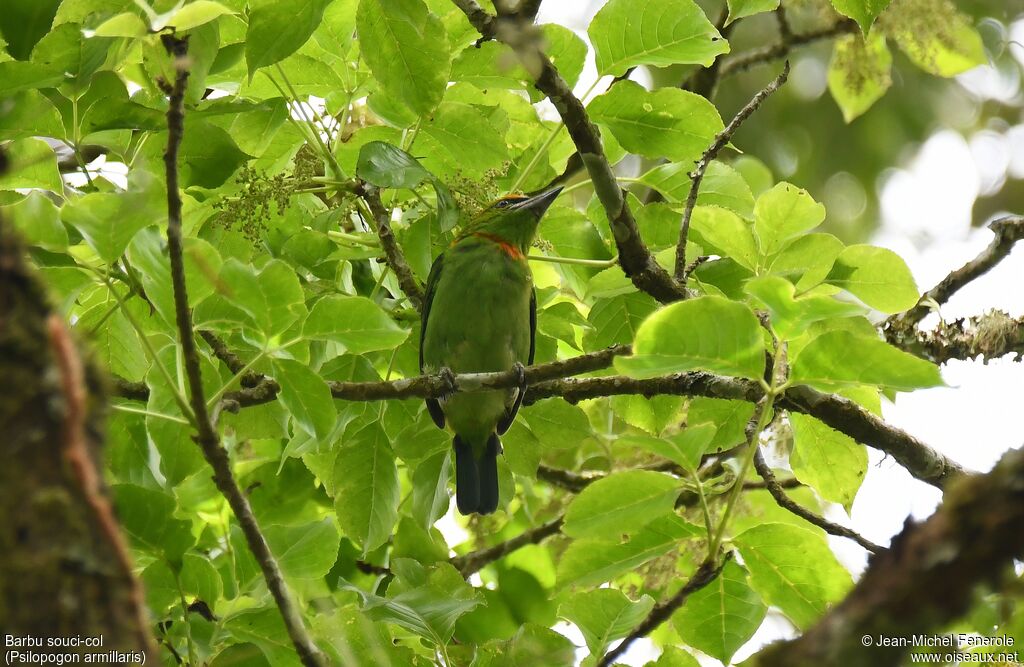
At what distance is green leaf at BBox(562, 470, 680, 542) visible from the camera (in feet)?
6.86

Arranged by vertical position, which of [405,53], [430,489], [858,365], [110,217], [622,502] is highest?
[405,53]

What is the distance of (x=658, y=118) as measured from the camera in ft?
10.1

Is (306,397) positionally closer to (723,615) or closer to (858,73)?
(723,615)

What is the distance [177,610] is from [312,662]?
1.14 m

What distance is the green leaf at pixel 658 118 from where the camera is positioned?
3.05m

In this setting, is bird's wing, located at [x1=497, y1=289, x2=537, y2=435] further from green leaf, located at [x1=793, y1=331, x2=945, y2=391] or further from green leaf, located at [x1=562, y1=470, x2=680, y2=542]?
green leaf, located at [x1=793, y1=331, x2=945, y2=391]

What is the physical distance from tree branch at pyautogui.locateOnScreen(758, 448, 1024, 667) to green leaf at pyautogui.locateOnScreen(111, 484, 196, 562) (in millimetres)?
1985

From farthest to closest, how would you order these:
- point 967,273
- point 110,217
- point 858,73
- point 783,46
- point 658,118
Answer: point 783,46 < point 858,73 < point 967,273 < point 658,118 < point 110,217

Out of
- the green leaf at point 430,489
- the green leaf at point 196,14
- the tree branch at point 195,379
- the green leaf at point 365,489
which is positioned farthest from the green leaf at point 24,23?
the green leaf at point 430,489

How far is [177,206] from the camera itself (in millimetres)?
Answer: 1813

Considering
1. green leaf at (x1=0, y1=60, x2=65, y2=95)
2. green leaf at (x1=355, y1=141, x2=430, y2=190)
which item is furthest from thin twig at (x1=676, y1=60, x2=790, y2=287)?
green leaf at (x1=0, y1=60, x2=65, y2=95)

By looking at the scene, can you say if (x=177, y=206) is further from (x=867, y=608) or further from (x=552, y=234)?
(x=552, y=234)

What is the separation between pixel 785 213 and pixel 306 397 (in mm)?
1441

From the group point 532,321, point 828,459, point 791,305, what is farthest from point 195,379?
point 532,321
